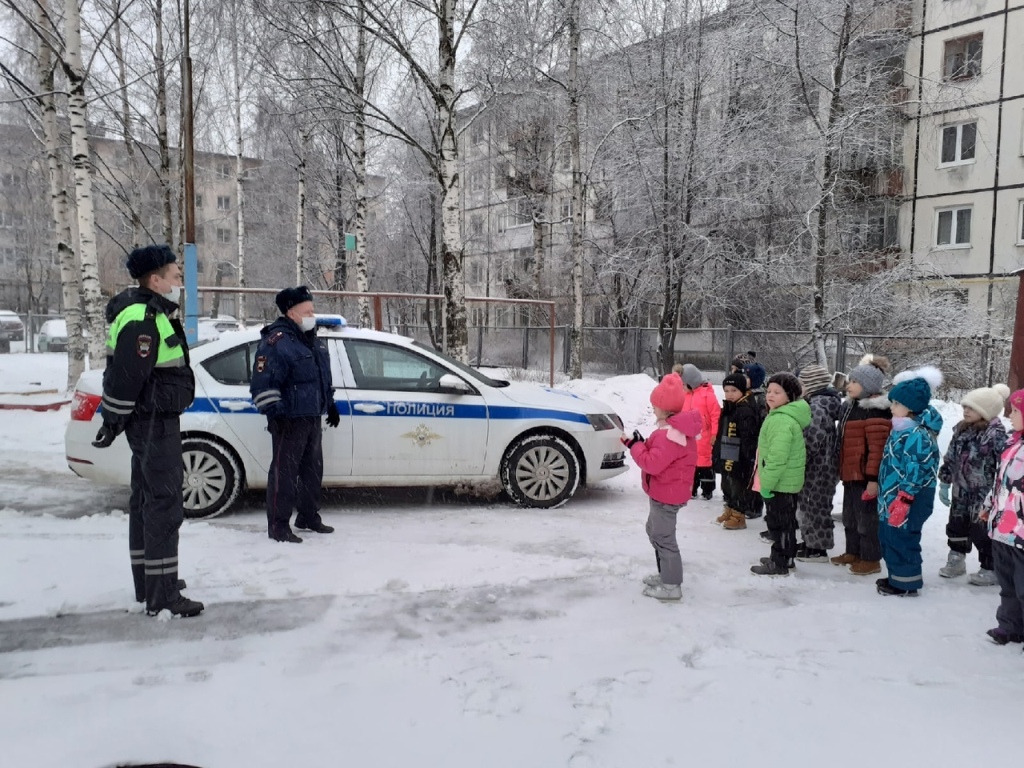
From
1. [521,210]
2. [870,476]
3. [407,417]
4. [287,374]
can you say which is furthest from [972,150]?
[287,374]

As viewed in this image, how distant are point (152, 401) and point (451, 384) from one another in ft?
9.29

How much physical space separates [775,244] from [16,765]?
17.9m

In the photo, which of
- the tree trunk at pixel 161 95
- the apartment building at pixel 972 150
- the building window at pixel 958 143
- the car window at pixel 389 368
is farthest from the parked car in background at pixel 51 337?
the building window at pixel 958 143

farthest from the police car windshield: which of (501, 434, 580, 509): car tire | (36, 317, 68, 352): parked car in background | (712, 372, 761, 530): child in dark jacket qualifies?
(36, 317, 68, 352): parked car in background

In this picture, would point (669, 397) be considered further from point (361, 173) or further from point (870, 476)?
point (361, 173)

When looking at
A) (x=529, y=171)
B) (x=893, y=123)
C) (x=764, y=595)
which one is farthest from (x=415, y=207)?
(x=764, y=595)

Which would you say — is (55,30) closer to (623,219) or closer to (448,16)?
(448,16)

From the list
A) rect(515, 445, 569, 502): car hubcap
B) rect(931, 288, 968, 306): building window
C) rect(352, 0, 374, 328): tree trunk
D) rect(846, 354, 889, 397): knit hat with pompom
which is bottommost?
rect(515, 445, 569, 502): car hubcap

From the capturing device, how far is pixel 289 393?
16.8 feet

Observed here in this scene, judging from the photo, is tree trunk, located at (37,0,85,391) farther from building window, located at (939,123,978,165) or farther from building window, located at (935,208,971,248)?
building window, located at (935,208,971,248)

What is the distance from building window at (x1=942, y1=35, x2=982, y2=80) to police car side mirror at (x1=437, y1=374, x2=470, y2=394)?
23482 mm

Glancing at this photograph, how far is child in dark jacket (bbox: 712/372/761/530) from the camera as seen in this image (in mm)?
6250

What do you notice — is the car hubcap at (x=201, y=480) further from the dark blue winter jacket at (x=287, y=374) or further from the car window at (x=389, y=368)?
the car window at (x=389, y=368)

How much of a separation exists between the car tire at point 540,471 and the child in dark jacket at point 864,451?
2.32 metres
